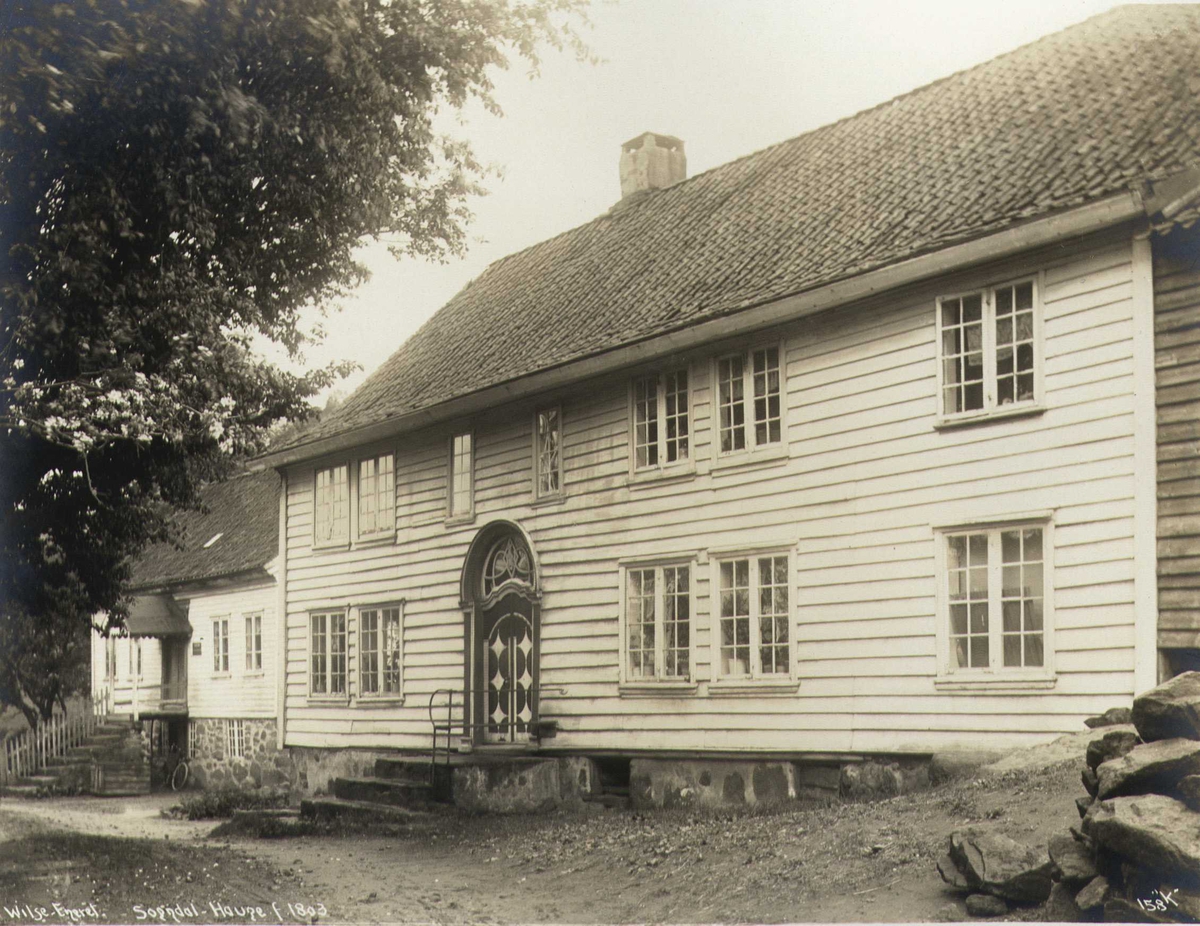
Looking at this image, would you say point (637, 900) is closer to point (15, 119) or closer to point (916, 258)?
point (916, 258)

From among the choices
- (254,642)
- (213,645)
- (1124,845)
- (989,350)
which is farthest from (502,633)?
(213,645)

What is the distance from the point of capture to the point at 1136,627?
452 inches

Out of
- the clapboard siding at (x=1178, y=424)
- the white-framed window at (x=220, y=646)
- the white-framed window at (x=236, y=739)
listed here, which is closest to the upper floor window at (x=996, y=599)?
the clapboard siding at (x=1178, y=424)

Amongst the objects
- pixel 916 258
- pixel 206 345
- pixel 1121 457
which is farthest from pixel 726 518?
pixel 206 345

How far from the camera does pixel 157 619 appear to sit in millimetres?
31188

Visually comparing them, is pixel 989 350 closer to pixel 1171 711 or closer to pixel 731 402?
pixel 731 402

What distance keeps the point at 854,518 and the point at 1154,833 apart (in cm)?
692

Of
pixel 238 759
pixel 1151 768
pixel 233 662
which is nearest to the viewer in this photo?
pixel 1151 768

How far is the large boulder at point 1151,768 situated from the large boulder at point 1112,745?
273mm

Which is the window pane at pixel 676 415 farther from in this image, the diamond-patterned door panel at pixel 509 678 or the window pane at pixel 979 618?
the window pane at pixel 979 618

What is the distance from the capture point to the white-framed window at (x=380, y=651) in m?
21.2

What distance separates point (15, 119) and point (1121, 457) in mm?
9361

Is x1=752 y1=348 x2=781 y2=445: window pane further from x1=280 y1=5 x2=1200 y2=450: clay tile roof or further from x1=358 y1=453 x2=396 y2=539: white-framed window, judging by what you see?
x1=358 y1=453 x2=396 y2=539: white-framed window

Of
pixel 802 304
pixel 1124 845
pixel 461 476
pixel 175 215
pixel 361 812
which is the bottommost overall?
pixel 361 812
